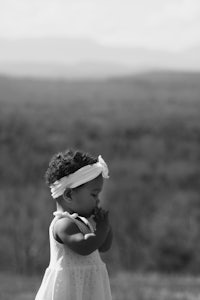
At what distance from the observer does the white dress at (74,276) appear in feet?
13.8

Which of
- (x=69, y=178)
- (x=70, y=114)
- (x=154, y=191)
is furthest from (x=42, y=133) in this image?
(x=69, y=178)

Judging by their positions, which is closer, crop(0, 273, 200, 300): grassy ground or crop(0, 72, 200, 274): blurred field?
crop(0, 273, 200, 300): grassy ground

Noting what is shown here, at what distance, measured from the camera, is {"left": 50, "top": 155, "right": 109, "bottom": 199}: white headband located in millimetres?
4277

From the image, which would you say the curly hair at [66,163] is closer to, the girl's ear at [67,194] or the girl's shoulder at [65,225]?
the girl's ear at [67,194]

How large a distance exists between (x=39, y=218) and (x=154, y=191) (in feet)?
14.1

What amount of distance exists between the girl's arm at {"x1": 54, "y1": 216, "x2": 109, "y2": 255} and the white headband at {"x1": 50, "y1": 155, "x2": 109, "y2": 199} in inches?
5.8

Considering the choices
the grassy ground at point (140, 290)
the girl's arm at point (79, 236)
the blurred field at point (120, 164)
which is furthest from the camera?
the blurred field at point (120, 164)

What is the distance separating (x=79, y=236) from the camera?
4.18 m

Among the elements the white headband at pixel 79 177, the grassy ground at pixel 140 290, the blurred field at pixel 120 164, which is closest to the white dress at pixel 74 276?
the white headband at pixel 79 177

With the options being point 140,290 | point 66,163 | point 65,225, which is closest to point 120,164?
point 140,290

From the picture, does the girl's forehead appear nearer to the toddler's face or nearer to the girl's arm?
the toddler's face

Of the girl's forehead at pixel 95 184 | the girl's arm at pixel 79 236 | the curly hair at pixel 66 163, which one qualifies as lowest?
the girl's arm at pixel 79 236

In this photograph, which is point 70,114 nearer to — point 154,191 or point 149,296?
point 154,191

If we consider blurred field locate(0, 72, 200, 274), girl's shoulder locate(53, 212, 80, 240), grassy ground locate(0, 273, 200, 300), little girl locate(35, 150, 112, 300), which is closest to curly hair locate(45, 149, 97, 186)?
little girl locate(35, 150, 112, 300)
